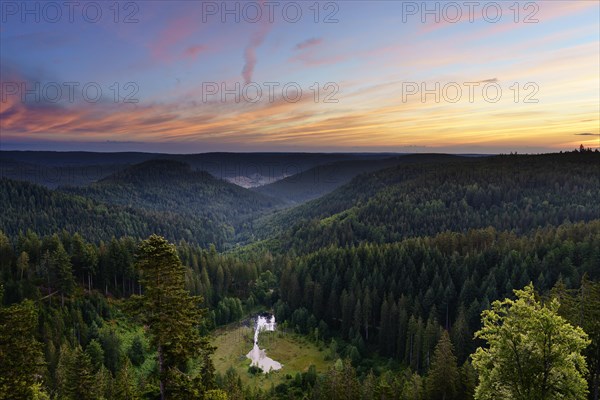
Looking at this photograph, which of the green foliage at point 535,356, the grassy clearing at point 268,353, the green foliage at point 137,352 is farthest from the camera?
the grassy clearing at point 268,353

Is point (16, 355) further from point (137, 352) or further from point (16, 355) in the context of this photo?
point (137, 352)

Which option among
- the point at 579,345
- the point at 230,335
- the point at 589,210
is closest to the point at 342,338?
the point at 230,335

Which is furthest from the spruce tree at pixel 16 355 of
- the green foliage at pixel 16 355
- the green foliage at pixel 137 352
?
the green foliage at pixel 137 352

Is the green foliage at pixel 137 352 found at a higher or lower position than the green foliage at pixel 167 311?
lower

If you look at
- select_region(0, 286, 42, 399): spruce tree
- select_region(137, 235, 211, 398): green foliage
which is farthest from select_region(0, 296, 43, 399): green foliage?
select_region(137, 235, 211, 398): green foliage

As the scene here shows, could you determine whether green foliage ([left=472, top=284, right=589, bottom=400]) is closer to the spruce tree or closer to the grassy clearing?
the spruce tree

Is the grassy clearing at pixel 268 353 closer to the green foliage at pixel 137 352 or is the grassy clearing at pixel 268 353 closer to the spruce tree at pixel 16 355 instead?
the green foliage at pixel 137 352
